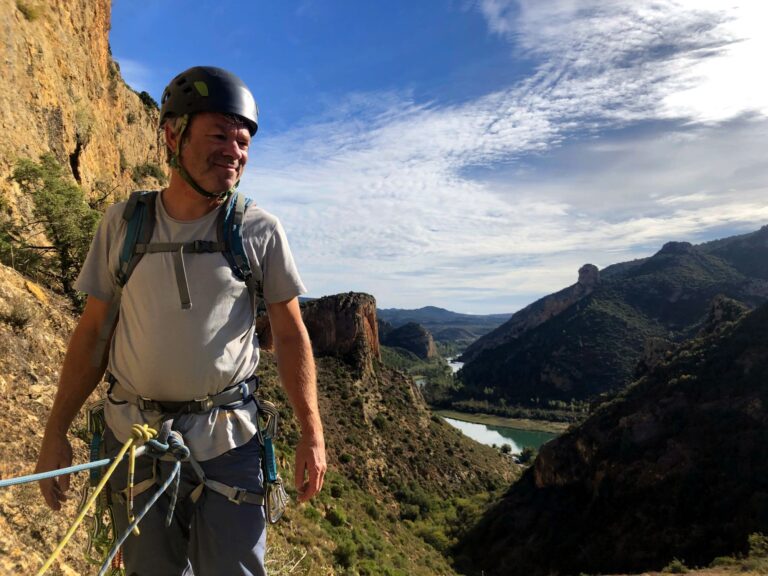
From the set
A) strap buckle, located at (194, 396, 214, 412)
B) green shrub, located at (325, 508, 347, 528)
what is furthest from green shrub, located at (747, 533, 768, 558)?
strap buckle, located at (194, 396, 214, 412)

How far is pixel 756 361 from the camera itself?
28.1 meters

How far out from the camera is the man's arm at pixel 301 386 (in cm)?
208

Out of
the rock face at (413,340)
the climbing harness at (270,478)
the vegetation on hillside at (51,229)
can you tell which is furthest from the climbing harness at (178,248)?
the rock face at (413,340)

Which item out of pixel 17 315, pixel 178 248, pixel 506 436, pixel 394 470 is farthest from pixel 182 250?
pixel 506 436

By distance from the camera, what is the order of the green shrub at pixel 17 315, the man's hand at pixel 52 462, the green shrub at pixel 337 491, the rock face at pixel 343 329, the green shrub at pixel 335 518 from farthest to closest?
the rock face at pixel 343 329, the green shrub at pixel 337 491, the green shrub at pixel 335 518, the green shrub at pixel 17 315, the man's hand at pixel 52 462

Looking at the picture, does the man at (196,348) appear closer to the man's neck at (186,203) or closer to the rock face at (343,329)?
the man's neck at (186,203)

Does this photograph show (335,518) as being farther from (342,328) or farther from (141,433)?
(342,328)

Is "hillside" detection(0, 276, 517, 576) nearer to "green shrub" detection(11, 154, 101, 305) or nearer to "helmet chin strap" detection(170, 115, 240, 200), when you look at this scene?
"green shrub" detection(11, 154, 101, 305)

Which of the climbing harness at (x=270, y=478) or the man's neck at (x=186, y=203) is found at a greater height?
the man's neck at (x=186, y=203)

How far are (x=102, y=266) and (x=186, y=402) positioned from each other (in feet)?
2.43

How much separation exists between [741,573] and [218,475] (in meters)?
17.7

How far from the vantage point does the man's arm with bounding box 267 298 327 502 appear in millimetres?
2076

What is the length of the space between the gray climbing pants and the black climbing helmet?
1.56 meters

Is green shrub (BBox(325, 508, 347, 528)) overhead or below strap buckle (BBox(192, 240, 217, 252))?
below
